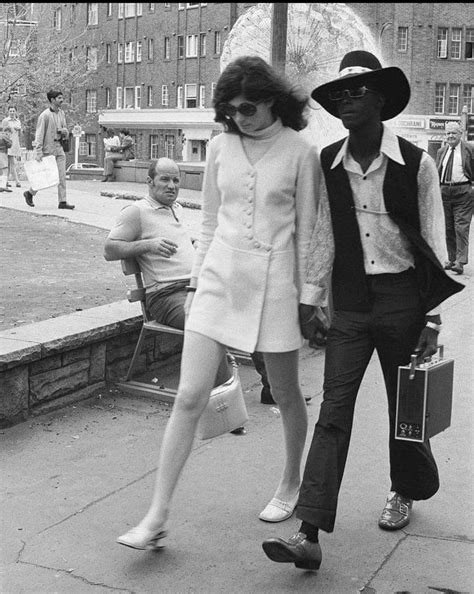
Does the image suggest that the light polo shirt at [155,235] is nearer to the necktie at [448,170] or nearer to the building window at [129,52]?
the necktie at [448,170]

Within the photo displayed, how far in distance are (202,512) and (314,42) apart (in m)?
7.10

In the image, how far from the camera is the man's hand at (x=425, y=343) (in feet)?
13.1

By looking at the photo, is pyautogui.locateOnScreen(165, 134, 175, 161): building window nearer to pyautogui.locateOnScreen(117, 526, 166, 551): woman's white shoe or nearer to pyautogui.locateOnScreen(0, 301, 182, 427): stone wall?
pyautogui.locateOnScreen(0, 301, 182, 427): stone wall

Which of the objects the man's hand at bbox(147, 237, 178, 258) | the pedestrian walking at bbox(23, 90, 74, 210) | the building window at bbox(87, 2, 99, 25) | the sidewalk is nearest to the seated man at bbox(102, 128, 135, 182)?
the sidewalk

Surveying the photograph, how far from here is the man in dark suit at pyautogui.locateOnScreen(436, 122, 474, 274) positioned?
43.0 feet

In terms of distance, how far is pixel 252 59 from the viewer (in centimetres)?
403

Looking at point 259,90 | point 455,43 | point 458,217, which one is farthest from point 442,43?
point 259,90

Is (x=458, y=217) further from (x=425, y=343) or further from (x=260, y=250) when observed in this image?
(x=260, y=250)

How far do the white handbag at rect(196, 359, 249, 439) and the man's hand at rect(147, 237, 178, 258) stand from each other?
1770 millimetres

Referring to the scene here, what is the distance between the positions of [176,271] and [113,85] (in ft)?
229

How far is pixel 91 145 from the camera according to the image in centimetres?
7612

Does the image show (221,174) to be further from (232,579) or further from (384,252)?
(232,579)

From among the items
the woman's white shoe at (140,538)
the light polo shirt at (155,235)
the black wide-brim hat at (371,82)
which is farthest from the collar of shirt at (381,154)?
the light polo shirt at (155,235)

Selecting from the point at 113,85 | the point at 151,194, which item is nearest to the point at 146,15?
the point at 113,85
